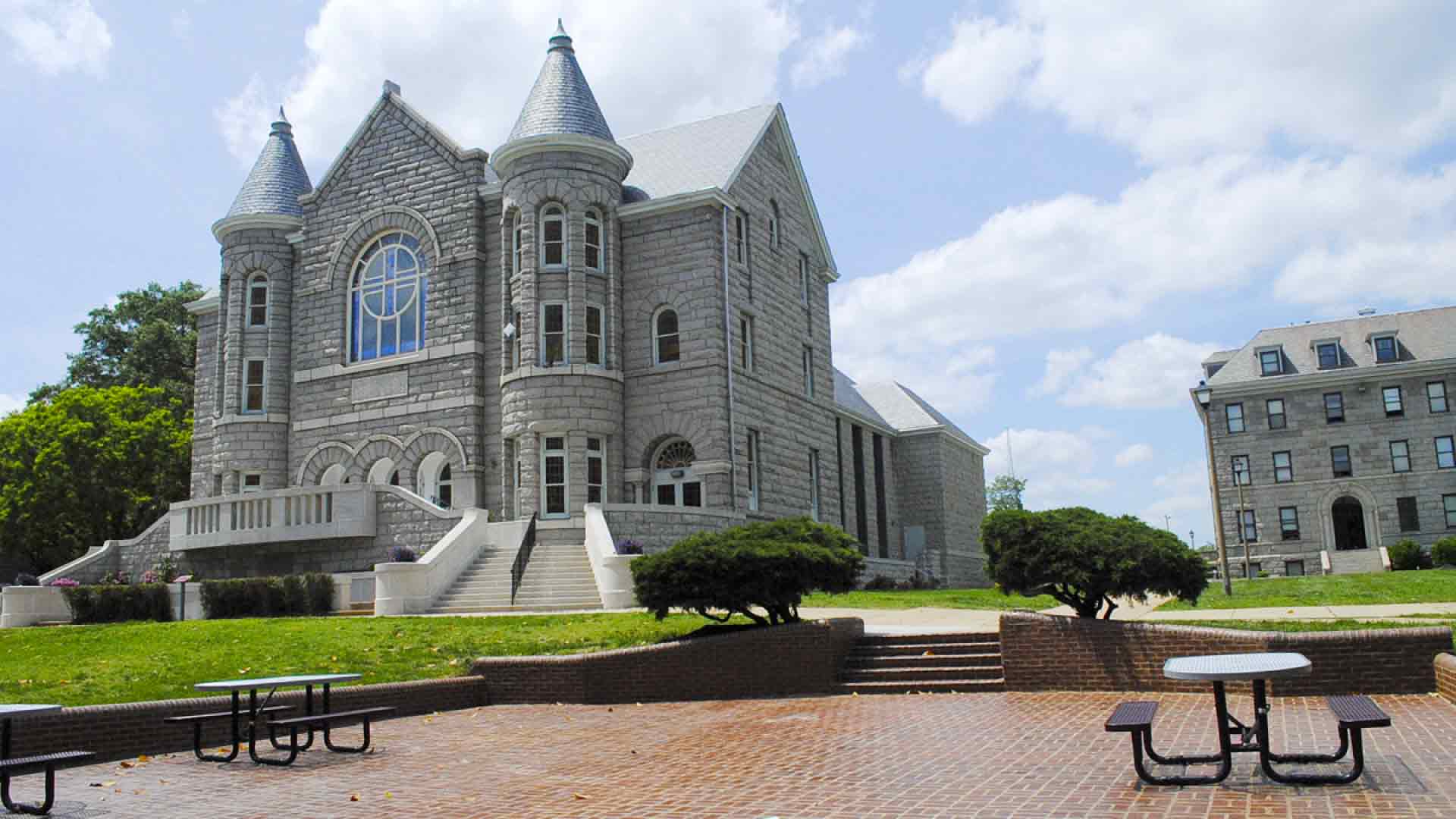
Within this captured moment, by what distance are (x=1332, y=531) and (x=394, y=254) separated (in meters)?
42.7

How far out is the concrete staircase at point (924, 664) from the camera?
1406 cm

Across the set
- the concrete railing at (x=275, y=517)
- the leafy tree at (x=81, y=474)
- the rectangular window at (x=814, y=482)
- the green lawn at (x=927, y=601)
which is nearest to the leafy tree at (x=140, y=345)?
the leafy tree at (x=81, y=474)

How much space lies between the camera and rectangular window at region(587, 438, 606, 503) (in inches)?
1236

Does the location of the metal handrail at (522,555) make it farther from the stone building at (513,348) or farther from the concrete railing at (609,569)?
the concrete railing at (609,569)

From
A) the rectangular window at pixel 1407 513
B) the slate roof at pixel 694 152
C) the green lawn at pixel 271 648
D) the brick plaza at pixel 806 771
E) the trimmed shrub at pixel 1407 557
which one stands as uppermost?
the slate roof at pixel 694 152

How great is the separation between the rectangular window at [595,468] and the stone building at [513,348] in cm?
10

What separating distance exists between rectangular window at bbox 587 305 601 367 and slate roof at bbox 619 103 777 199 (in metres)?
3.89

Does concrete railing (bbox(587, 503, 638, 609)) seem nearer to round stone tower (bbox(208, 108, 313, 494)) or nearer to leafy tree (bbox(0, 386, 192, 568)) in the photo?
round stone tower (bbox(208, 108, 313, 494))

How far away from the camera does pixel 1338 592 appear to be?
2472 cm

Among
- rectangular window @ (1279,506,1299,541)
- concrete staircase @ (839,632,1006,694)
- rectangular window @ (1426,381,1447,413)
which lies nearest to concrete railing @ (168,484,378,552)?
concrete staircase @ (839,632,1006,694)

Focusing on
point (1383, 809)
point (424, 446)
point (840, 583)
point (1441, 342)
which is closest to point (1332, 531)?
point (1441, 342)

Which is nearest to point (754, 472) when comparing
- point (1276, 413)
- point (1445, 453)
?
point (1276, 413)

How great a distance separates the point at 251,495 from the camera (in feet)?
98.4

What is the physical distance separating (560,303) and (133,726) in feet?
72.0
